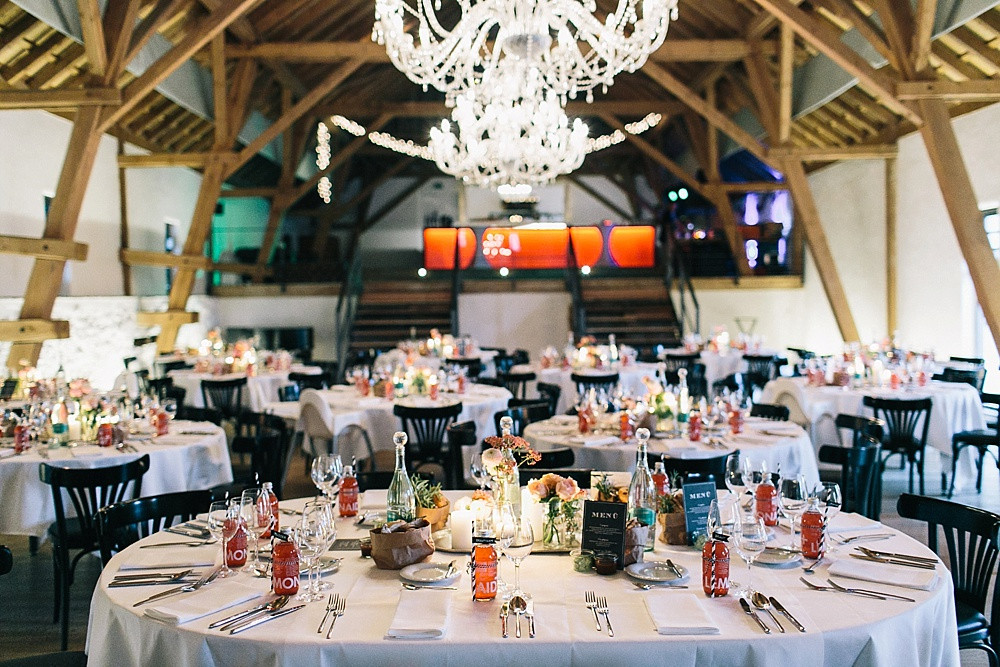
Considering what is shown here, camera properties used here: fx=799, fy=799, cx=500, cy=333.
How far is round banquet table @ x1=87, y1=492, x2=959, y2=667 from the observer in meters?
1.96

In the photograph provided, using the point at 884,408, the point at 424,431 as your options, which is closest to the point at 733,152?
the point at 884,408

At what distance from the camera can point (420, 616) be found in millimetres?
2094

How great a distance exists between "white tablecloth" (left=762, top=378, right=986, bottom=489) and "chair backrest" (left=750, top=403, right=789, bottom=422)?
1.33 metres

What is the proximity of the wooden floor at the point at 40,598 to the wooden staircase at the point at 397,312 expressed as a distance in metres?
8.96

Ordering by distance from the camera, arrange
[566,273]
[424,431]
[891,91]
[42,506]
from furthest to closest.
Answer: [566,273] < [891,91] < [424,431] < [42,506]

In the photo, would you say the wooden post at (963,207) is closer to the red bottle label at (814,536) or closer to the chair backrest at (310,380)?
the red bottle label at (814,536)

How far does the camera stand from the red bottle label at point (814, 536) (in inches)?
100

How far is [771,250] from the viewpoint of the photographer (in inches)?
698

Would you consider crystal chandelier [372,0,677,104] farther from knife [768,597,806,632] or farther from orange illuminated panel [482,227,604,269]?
orange illuminated panel [482,227,604,269]

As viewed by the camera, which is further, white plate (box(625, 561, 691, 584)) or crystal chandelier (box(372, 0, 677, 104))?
crystal chandelier (box(372, 0, 677, 104))

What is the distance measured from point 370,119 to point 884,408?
14455 mm

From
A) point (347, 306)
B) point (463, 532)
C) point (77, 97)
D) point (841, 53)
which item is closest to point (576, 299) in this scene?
point (347, 306)

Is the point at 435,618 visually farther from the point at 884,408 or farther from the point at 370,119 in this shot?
the point at 370,119

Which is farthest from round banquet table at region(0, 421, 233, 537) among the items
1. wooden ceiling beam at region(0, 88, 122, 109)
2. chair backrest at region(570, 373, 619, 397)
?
wooden ceiling beam at region(0, 88, 122, 109)
